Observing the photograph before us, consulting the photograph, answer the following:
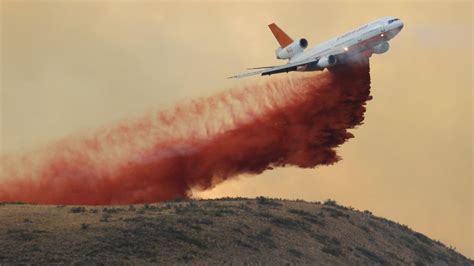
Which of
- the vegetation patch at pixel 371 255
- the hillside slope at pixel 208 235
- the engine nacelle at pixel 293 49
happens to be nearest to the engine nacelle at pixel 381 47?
the engine nacelle at pixel 293 49

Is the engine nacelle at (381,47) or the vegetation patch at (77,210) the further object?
the engine nacelle at (381,47)

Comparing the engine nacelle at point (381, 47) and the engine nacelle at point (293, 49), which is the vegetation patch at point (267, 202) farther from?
the engine nacelle at point (293, 49)

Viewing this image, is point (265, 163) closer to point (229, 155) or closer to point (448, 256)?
point (229, 155)

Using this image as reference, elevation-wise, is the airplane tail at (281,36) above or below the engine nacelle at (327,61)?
above

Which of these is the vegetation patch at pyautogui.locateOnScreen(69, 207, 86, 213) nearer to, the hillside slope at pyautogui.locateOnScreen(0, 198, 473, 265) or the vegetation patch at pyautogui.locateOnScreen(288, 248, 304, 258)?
the hillside slope at pyautogui.locateOnScreen(0, 198, 473, 265)

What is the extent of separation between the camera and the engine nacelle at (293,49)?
103 m

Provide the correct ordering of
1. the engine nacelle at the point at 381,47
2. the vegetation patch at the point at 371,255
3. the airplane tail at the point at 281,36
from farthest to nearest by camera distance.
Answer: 1. the airplane tail at the point at 281,36
2. the engine nacelle at the point at 381,47
3. the vegetation patch at the point at 371,255

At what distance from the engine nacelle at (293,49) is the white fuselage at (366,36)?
29.8ft

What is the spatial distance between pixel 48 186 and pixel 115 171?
262 inches

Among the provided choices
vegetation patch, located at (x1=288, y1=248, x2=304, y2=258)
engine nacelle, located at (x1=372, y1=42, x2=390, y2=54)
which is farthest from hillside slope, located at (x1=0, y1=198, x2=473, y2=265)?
engine nacelle, located at (x1=372, y1=42, x2=390, y2=54)

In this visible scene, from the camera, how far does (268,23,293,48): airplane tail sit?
355ft

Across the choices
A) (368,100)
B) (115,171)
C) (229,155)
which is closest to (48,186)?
(115,171)

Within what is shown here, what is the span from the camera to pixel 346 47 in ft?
297

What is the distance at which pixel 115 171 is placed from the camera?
88.9m
